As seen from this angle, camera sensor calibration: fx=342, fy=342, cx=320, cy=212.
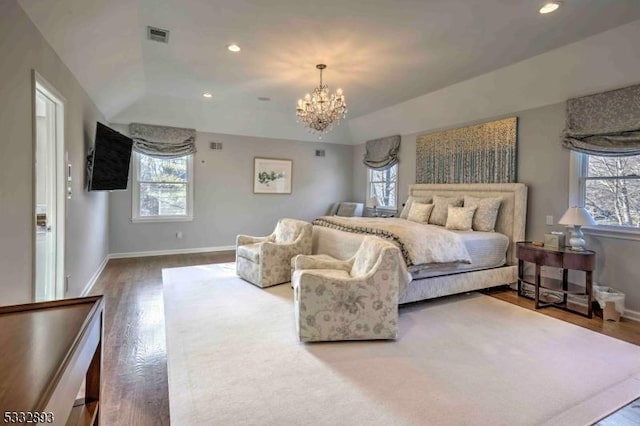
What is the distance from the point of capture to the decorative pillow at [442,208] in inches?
208

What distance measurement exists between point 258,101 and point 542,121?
447 centimetres

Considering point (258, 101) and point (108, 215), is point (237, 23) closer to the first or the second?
point (258, 101)

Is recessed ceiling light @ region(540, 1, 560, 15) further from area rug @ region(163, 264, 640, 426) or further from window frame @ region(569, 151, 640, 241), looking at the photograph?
area rug @ region(163, 264, 640, 426)

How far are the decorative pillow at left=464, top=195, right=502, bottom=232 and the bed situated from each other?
12cm

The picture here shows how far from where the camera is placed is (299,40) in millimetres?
3641

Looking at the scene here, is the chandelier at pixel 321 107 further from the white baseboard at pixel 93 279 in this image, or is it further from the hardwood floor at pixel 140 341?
the white baseboard at pixel 93 279

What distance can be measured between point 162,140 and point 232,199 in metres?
1.77

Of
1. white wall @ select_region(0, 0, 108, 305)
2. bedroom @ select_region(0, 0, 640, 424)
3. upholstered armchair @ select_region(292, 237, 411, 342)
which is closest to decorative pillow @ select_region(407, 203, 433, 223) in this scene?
bedroom @ select_region(0, 0, 640, 424)

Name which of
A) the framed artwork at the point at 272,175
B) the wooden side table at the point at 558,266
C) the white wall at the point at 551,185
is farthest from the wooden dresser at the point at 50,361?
the framed artwork at the point at 272,175

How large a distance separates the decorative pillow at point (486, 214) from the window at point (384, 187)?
2434mm

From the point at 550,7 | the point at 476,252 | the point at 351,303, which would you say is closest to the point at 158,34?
the point at 351,303

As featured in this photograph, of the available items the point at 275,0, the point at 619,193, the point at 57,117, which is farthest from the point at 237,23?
the point at 619,193

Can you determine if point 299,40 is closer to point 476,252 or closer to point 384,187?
point 476,252

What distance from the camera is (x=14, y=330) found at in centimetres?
112
